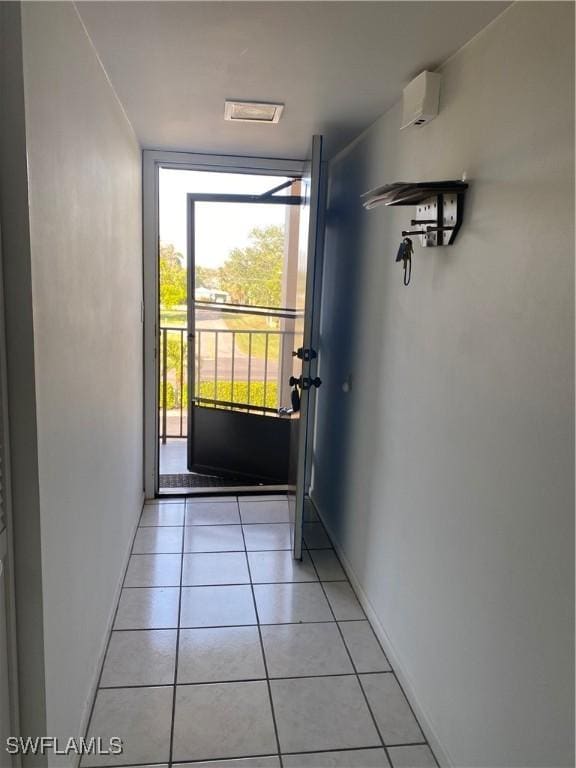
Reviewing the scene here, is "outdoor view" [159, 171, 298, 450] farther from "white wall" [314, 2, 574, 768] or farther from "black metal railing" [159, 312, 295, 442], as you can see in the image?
"white wall" [314, 2, 574, 768]

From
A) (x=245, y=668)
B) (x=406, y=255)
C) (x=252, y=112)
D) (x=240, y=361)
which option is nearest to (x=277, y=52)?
(x=252, y=112)

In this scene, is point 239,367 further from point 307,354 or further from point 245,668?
point 245,668

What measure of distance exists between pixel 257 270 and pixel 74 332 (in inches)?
85.1

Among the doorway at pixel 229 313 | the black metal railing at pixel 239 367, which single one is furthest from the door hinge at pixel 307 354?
the black metal railing at pixel 239 367

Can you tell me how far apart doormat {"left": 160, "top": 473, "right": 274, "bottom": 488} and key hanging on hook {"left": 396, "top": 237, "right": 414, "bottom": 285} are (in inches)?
85.9

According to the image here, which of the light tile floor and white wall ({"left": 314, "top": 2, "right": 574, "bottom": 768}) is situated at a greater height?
white wall ({"left": 314, "top": 2, "right": 574, "bottom": 768})

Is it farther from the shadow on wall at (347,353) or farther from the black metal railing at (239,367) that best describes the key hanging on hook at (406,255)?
the black metal railing at (239,367)

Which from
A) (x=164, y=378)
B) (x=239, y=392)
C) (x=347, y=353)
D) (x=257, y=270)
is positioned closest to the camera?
(x=347, y=353)

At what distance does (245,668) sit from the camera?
6.44ft

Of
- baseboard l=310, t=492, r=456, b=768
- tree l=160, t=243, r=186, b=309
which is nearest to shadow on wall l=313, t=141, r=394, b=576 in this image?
baseboard l=310, t=492, r=456, b=768

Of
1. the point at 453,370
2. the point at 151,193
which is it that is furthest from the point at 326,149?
the point at 453,370

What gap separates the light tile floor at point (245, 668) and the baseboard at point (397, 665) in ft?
0.09

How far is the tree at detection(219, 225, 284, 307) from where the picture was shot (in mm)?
3447

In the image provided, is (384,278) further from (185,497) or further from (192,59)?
(185,497)
